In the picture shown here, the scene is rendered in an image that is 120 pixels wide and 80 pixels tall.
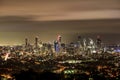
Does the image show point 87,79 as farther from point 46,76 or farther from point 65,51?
point 65,51

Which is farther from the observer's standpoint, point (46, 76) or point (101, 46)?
point (101, 46)

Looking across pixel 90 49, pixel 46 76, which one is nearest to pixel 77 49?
pixel 90 49

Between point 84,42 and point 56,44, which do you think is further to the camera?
point 84,42

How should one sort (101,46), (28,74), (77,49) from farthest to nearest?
(101,46) < (77,49) < (28,74)

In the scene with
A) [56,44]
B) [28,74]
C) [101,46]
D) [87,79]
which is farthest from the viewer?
[101,46]

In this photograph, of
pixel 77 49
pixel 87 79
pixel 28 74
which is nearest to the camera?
pixel 28 74

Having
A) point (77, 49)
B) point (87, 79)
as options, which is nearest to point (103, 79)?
point (87, 79)

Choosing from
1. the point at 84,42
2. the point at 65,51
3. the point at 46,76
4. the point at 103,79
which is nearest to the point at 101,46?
the point at 84,42

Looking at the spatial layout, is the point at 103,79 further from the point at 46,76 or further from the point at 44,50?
the point at 44,50

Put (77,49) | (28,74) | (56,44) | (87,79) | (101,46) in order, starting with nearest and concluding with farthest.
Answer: (28,74), (87,79), (56,44), (77,49), (101,46)
